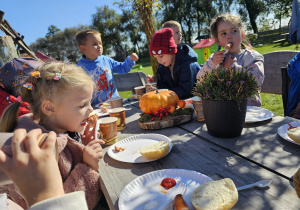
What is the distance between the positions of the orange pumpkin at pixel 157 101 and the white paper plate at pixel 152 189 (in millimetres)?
989

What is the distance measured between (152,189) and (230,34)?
238cm

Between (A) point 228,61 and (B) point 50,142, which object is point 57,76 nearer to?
(B) point 50,142

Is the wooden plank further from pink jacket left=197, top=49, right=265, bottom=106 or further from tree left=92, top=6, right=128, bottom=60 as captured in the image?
tree left=92, top=6, right=128, bottom=60

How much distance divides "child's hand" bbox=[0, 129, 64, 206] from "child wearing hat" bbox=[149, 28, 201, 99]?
2371 millimetres

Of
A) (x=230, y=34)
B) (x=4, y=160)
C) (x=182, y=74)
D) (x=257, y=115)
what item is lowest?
(x=257, y=115)

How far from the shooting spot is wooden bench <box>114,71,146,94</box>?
479 cm

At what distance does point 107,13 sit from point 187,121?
1838 inches

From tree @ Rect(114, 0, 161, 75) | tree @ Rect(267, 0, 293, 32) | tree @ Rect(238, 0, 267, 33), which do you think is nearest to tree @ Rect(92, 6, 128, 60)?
tree @ Rect(238, 0, 267, 33)

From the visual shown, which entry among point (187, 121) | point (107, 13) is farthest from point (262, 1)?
point (187, 121)

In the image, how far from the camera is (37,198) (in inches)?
26.1

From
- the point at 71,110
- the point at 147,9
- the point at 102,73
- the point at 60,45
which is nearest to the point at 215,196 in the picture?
the point at 71,110

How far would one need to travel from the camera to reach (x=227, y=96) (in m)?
1.32

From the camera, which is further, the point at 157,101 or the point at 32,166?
the point at 157,101

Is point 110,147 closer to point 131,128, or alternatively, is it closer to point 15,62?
point 131,128
